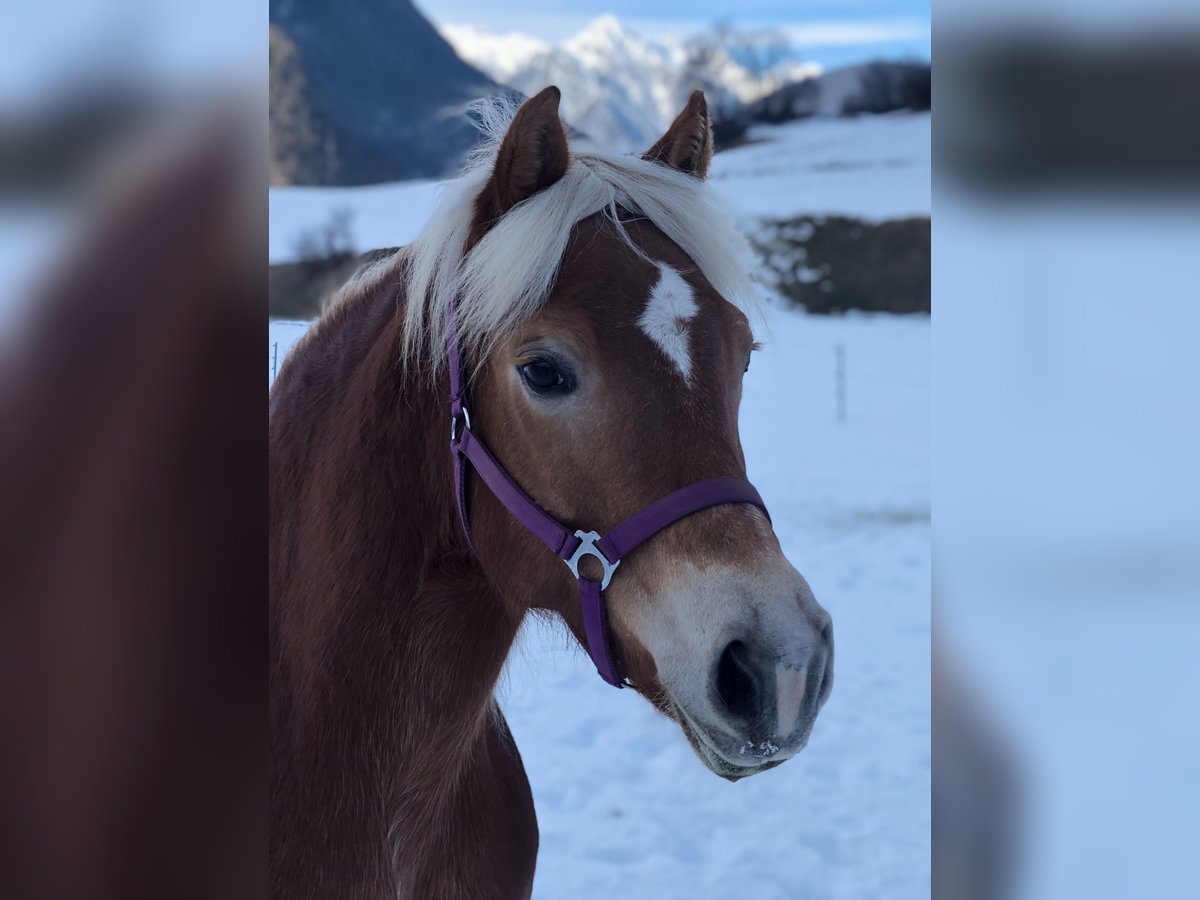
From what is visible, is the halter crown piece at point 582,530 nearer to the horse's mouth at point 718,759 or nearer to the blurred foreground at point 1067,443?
the horse's mouth at point 718,759

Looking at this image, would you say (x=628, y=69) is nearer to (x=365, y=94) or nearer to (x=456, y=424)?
(x=365, y=94)

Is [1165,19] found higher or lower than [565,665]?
higher

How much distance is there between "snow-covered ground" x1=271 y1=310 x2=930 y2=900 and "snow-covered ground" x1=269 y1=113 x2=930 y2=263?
1728 mm

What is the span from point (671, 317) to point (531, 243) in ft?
0.67

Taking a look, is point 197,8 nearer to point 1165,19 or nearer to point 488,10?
point 1165,19

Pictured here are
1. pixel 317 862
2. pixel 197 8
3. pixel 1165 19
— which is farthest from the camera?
pixel 317 862

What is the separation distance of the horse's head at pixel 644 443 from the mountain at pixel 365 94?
9.59 ft

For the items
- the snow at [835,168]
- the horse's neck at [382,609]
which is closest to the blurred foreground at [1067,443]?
the horse's neck at [382,609]

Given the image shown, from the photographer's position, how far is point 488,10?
3725 mm

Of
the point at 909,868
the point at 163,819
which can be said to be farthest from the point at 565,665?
the point at 163,819

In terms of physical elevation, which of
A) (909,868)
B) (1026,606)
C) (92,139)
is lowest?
(909,868)

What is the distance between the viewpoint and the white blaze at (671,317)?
3.74ft

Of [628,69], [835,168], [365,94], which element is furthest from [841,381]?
[365,94]

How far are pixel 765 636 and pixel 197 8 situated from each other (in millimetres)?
758
